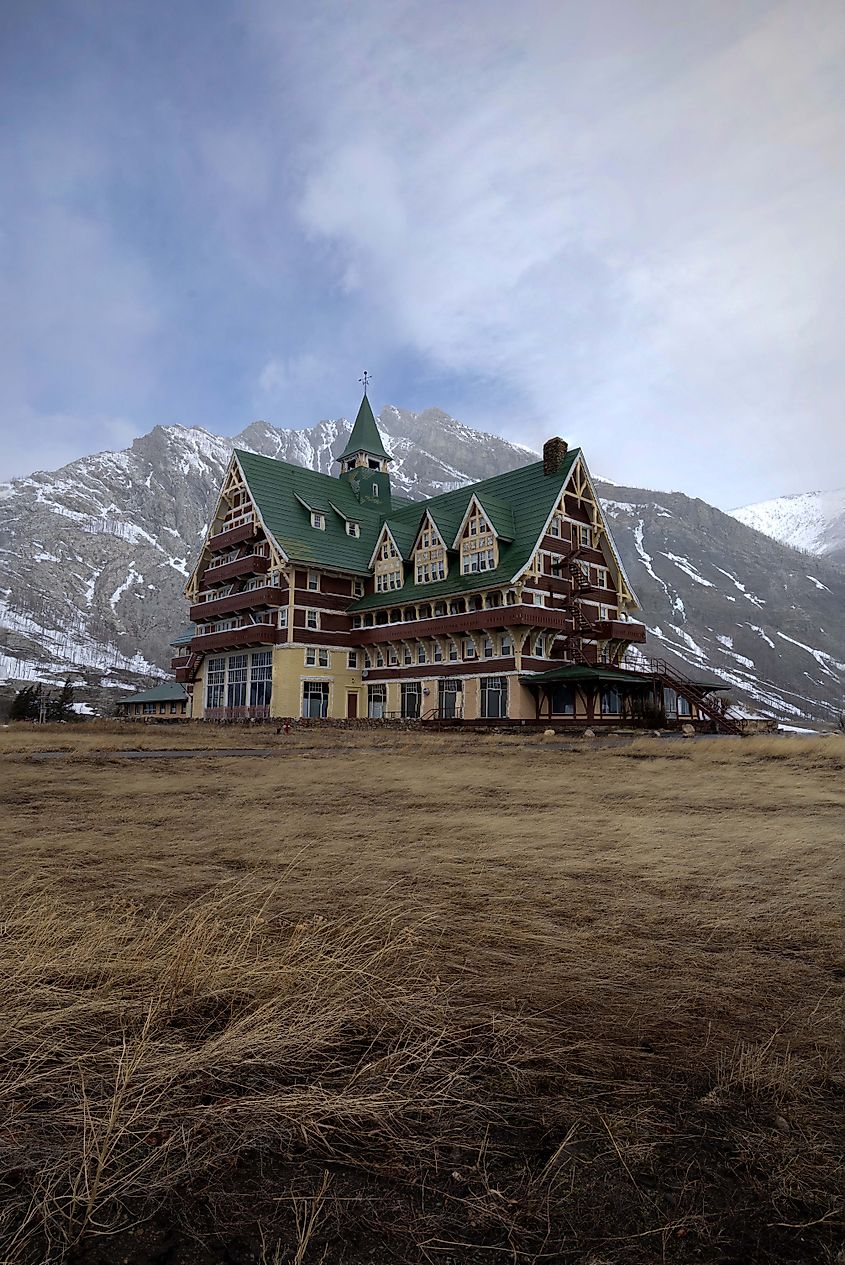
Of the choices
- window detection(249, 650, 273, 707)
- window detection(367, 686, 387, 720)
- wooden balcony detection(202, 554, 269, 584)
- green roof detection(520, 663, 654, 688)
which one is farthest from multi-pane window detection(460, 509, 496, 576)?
window detection(249, 650, 273, 707)

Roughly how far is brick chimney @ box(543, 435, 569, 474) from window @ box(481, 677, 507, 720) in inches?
735

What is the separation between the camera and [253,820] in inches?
364

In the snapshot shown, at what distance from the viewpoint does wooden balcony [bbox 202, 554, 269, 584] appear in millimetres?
58594

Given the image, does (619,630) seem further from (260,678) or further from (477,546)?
(260,678)

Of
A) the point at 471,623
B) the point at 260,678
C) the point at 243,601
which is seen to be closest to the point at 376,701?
the point at 260,678

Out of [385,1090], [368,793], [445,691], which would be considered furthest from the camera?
[445,691]

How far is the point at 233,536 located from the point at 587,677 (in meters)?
34.5

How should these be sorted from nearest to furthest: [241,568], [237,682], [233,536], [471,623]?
[471,623], [241,568], [233,536], [237,682]

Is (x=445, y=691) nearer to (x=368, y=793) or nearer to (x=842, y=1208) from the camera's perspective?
(x=368, y=793)

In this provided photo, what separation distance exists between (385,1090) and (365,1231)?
65 centimetres

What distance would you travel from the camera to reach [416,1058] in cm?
299

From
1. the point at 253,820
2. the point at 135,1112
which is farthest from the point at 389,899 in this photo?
the point at 253,820

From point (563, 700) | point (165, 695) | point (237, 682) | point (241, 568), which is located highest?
point (241, 568)

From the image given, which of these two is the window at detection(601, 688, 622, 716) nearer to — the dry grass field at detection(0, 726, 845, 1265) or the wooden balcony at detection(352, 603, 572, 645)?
the wooden balcony at detection(352, 603, 572, 645)
